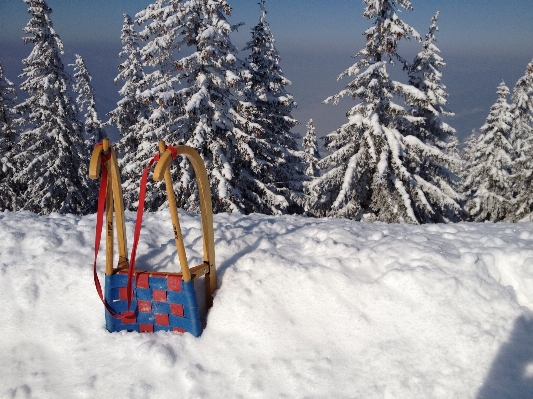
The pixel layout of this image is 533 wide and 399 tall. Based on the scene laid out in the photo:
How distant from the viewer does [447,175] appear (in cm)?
1598

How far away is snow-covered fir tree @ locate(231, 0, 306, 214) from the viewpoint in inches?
593

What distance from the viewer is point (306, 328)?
12.6ft

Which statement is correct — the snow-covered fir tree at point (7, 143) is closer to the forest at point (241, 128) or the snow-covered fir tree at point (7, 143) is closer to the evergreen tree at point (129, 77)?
the forest at point (241, 128)

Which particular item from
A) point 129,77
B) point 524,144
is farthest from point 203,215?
point 524,144

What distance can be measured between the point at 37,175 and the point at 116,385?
20572mm

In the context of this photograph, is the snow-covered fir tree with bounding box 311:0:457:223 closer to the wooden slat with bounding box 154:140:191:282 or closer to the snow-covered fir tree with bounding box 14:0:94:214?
the wooden slat with bounding box 154:140:191:282

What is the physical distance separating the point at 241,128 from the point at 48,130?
12.6 meters

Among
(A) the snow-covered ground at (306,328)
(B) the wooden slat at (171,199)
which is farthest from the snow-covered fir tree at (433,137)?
(B) the wooden slat at (171,199)

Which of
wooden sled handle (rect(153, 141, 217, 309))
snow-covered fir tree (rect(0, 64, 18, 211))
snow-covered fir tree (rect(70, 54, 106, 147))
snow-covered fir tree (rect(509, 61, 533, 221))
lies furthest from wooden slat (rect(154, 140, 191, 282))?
snow-covered fir tree (rect(70, 54, 106, 147))

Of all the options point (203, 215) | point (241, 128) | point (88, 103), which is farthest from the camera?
point (88, 103)

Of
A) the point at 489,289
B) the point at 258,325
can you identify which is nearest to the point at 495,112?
the point at 489,289

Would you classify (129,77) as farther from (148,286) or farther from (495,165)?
(495,165)

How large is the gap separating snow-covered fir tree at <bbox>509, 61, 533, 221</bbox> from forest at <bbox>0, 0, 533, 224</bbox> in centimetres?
21

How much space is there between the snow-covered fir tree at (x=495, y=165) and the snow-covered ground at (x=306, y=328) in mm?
23647
